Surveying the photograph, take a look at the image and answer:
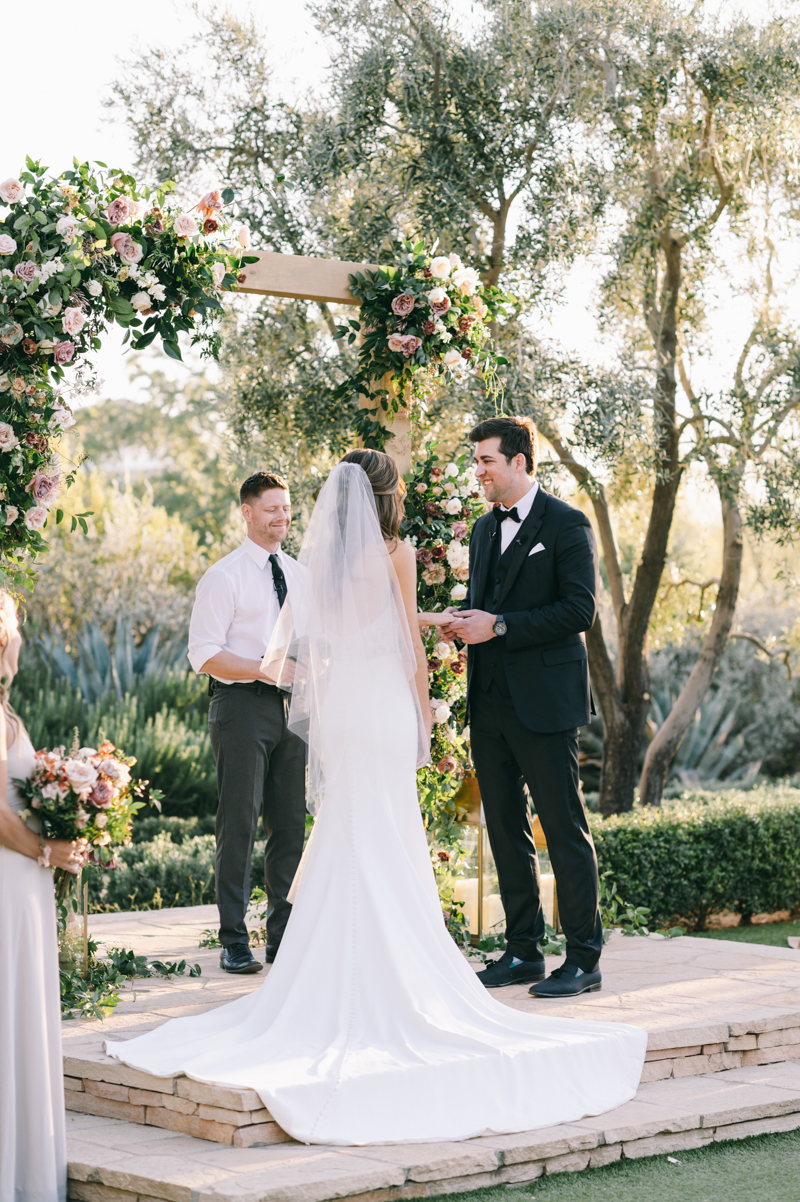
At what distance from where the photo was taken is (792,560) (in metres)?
11.9

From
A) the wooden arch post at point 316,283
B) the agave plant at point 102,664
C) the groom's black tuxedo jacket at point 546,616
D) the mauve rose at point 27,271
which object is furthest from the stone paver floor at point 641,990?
the agave plant at point 102,664

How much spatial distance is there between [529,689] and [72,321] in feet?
7.22

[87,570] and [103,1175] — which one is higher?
[87,570]

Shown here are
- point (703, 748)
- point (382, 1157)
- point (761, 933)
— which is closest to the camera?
point (382, 1157)

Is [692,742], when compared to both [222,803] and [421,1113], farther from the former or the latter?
[421,1113]

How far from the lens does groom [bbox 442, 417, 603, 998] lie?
4586mm

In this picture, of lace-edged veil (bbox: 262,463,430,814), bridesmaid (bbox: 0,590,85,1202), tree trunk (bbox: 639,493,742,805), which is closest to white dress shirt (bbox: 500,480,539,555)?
lace-edged veil (bbox: 262,463,430,814)

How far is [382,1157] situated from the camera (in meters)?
3.18

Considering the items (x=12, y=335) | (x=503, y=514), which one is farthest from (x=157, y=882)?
(x=12, y=335)

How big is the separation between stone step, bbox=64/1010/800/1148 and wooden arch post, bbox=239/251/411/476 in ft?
9.01

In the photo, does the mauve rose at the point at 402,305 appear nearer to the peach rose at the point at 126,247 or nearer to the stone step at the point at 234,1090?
the peach rose at the point at 126,247

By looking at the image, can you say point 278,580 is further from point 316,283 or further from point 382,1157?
point 382,1157

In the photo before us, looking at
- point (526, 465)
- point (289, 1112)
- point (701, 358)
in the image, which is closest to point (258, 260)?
point (526, 465)

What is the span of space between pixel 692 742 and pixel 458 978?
1057 centimetres
